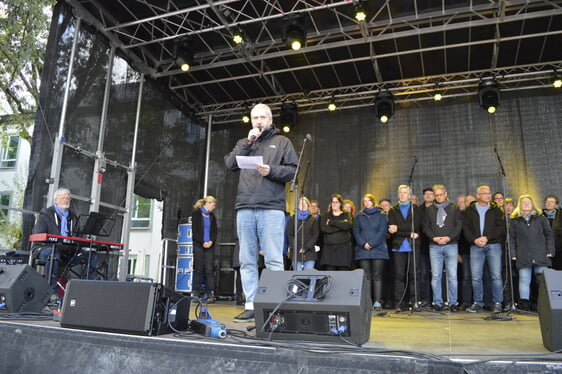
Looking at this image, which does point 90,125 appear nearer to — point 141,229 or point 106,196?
point 106,196

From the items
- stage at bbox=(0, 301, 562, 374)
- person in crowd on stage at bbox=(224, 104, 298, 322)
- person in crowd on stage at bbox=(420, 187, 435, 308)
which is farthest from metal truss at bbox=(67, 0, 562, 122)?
stage at bbox=(0, 301, 562, 374)

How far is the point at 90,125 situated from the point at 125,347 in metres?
5.25

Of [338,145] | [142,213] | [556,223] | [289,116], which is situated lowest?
[556,223]

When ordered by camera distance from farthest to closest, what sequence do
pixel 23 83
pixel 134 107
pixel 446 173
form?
pixel 23 83 < pixel 446 173 < pixel 134 107

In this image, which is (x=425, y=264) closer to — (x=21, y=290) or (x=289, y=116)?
(x=289, y=116)

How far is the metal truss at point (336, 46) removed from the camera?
247 inches

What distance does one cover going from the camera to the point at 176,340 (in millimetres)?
1903

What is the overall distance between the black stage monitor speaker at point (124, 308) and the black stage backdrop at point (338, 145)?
429 cm

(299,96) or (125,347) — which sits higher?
(299,96)

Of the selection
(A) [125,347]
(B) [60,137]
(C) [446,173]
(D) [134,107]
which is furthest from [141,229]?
(A) [125,347]

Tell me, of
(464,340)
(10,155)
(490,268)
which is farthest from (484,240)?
(10,155)

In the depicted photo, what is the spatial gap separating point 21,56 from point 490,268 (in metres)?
8.41

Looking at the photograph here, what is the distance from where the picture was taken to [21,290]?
2.90 meters

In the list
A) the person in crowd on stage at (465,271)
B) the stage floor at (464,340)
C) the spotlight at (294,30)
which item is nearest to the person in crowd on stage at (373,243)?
the person in crowd on stage at (465,271)
